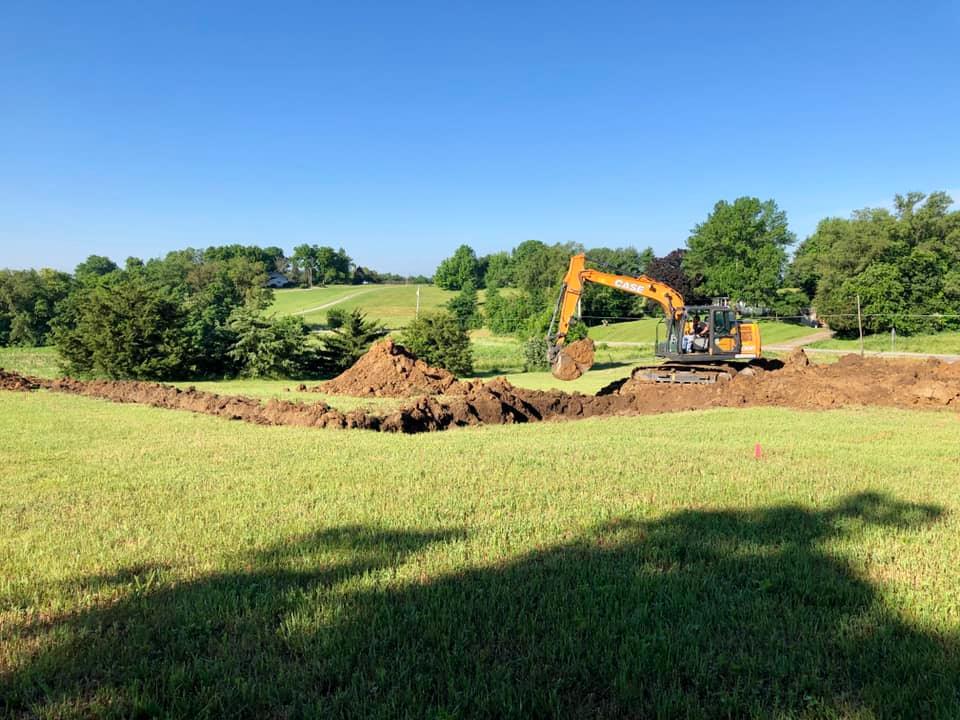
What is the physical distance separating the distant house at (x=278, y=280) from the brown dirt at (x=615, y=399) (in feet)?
393

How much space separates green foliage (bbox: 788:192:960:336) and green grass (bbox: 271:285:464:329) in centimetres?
4724

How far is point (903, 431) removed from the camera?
508 inches

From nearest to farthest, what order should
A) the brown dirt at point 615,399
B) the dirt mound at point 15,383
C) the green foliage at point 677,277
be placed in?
the brown dirt at point 615,399
the dirt mound at point 15,383
the green foliage at point 677,277

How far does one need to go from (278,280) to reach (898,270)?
380 ft

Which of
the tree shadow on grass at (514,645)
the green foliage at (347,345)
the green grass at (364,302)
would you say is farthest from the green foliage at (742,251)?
the tree shadow on grass at (514,645)

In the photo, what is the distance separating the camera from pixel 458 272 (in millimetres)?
144250

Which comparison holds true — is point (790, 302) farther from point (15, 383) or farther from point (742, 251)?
point (15, 383)

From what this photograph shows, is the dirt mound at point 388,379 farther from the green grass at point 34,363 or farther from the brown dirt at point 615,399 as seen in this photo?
the green grass at point 34,363

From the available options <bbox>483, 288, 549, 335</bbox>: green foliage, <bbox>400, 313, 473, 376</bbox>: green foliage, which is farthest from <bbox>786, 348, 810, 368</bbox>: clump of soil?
Answer: <bbox>483, 288, 549, 335</bbox>: green foliage

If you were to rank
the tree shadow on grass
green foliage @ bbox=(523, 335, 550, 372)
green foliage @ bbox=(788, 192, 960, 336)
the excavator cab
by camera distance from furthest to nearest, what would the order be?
green foliage @ bbox=(788, 192, 960, 336), green foliage @ bbox=(523, 335, 550, 372), the excavator cab, the tree shadow on grass

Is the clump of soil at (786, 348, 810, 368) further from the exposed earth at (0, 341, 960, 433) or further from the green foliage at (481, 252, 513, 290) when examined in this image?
the green foliage at (481, 252, 513, 290)

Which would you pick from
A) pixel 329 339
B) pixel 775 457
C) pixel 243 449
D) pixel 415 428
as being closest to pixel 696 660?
pixel 775 457

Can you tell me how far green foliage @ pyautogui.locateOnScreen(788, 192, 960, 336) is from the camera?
58125 millimetres

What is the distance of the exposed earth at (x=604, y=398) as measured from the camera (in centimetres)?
1531
